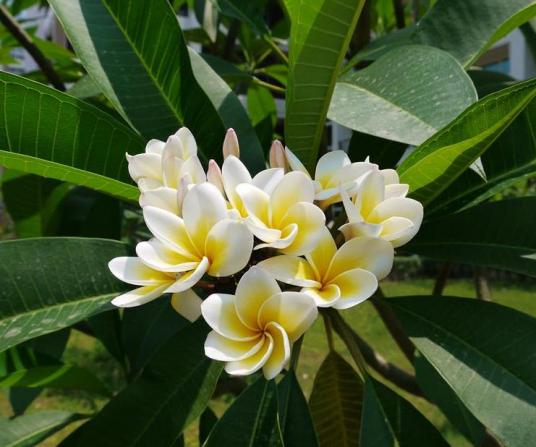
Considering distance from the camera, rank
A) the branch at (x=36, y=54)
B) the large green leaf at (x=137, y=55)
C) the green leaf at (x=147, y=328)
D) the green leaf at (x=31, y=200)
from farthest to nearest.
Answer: the branch at (x=36, y=54) → the green leaf at (x=31, y=200) → the green leaf at (x=147, y=328) → the large green leaf at (x=137, y=55)

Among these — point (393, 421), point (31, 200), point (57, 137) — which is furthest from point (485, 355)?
point (31, 200)

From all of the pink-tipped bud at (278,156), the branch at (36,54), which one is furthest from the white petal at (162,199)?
the branch at (36,54)

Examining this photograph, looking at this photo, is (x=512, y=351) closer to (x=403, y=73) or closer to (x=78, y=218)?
(x=403, y=73)

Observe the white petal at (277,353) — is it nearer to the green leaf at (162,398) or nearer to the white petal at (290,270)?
the white petal at (290,270)

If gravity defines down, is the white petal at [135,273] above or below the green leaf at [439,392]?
above

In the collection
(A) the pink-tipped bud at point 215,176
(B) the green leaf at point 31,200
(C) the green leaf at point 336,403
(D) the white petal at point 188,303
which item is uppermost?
(A) the pink-tipped bud at point 215,176
